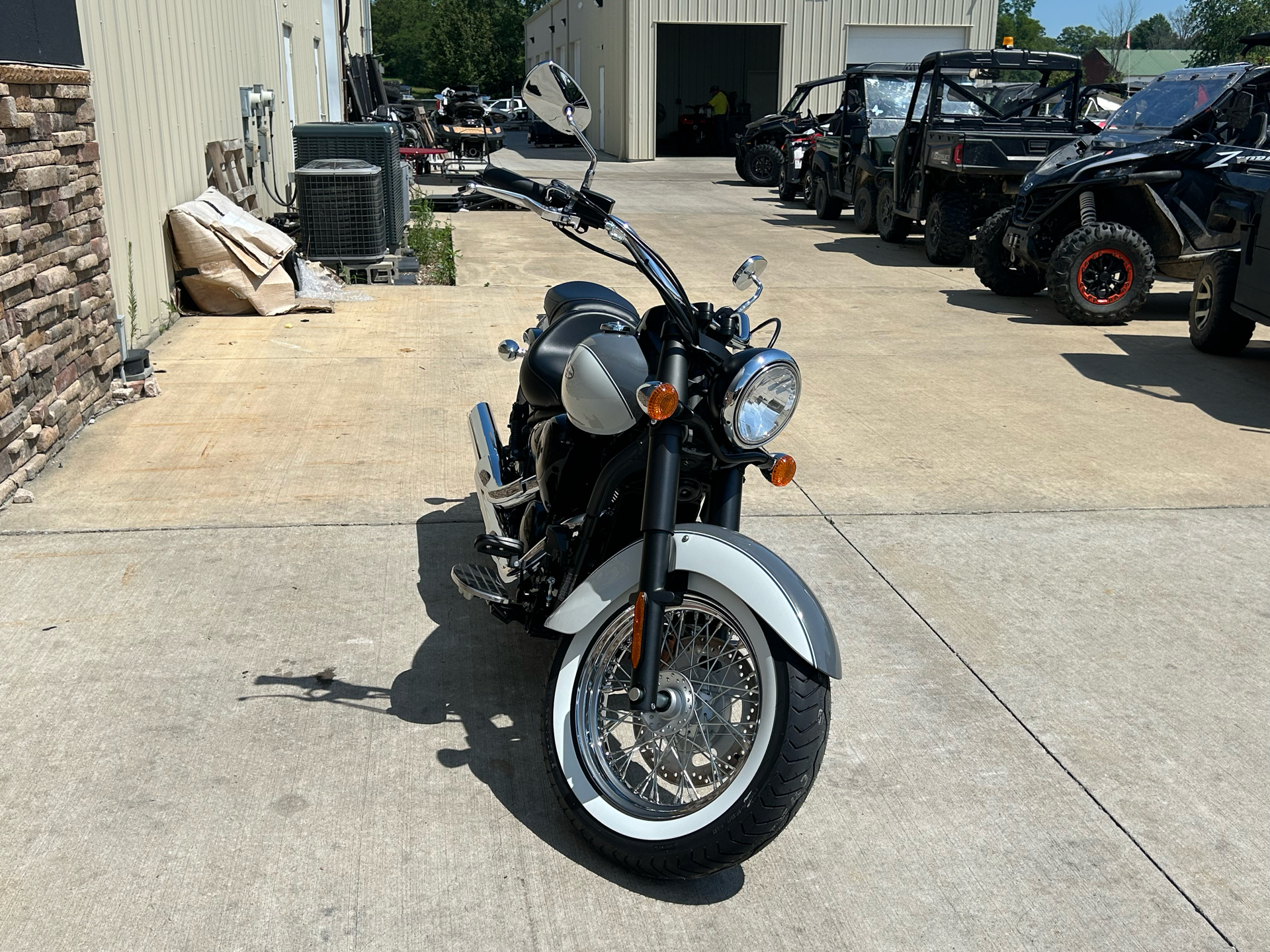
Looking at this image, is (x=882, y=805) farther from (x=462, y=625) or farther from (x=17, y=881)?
(x=17, y=881)

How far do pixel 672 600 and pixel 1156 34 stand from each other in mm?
111505

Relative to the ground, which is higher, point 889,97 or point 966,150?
point 889,97

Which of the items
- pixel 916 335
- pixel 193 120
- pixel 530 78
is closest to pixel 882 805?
pixel 530 78

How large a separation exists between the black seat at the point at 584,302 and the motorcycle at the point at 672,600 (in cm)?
69

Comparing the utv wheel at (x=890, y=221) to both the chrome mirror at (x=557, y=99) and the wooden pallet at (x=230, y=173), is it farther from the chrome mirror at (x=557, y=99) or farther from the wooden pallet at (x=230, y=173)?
the chrome mirror at (x=557, y=99)

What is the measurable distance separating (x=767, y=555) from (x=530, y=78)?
1262 millimetres

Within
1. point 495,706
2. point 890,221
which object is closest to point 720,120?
point 890,221

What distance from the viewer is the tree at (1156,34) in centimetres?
9462

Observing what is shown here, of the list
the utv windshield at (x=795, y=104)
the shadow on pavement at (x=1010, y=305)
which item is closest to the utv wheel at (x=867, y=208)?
the shadow on pavement at (x=1010, y=305)

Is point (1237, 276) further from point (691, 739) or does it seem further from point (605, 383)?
point (691, 739)

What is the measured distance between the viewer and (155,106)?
26.2ft

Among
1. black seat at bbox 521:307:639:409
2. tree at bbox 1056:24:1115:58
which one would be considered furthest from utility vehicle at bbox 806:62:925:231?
tree at bbox 1056:24:1115:58

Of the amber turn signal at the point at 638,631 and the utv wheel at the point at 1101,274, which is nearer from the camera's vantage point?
the amber turn signal at the point at 638,631

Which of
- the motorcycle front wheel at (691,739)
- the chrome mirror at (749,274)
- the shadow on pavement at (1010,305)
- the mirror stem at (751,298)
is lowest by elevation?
the shadow on pavement at (1010,305)
